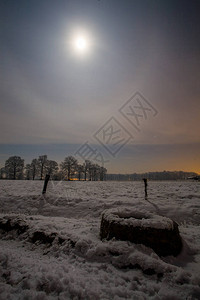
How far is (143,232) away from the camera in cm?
324

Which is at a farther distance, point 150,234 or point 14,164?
point 14,164

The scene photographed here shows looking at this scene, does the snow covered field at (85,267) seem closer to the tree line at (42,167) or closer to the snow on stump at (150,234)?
the snow on stump at (150,234)

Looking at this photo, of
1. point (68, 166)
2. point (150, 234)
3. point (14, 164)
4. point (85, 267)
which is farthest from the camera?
point (68, 166)

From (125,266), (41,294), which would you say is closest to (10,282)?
(41,294)

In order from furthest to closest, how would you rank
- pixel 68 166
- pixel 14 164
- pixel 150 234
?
pixel 68 166 < pixel 14 164 < pixel 150 234

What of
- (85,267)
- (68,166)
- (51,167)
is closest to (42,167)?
(51,167)

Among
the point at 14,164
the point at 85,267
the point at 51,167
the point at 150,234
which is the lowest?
the point at 85,267

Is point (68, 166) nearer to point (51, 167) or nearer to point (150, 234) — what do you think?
point (51, 167)

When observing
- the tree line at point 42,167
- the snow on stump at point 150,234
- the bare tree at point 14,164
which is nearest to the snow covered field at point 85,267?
the snow on stump at point 150,234

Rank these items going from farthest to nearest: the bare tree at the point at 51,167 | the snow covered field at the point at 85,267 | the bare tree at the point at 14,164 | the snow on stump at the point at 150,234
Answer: the bare tree at the point at 51,167 < the bare tree at the point at 14,164 < the snow on stump at the point at 150,234 < the snow covered field at the point at 85,267

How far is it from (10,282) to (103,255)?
1.75m

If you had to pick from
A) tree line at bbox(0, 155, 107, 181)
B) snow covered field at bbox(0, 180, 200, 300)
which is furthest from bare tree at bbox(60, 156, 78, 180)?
snow covered field at bbox(0, 180, 200, 300)

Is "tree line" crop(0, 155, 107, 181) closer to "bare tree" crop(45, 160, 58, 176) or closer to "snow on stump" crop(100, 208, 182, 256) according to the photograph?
"bare tree" crop(45, 160, 58, 176)

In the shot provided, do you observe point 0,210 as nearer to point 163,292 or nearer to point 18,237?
point 18,237
